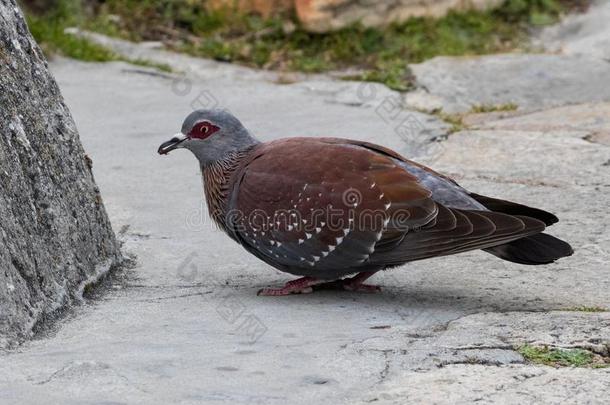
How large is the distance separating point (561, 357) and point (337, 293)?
1.41m

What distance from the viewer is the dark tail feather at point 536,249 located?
5180mm

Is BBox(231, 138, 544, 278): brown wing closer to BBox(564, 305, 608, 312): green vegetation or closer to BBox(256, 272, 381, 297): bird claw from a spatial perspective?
BBox(256, 272, 381, 297): bird claw

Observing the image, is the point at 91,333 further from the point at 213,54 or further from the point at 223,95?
the point at 213,54

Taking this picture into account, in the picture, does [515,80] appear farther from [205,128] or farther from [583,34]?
[205,128]

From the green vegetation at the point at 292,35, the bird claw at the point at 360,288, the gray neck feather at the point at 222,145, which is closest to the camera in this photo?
the bird claw at the point at 360,288

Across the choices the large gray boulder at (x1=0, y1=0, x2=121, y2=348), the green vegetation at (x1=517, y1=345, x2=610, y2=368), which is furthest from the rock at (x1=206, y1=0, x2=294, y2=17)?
the green vegetation at (x1=517, y1=345, x2=610, y2=368)

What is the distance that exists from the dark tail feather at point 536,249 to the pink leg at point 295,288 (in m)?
0.82

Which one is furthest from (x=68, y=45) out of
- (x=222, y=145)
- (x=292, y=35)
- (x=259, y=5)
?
A: (x=222, y=145)

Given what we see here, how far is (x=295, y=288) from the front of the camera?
5.44 m

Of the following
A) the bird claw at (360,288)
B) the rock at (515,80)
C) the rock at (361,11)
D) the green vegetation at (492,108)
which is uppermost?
the rock at (361,11)

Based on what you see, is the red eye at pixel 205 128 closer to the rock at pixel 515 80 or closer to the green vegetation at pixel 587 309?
the green vegetation at pixel 587 309

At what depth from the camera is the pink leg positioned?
17.8 ft

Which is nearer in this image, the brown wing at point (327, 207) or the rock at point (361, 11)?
the brown wing at point (327, 207)

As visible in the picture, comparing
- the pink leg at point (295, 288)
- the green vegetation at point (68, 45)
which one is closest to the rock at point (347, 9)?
the green vegetation at point (68, 45)
